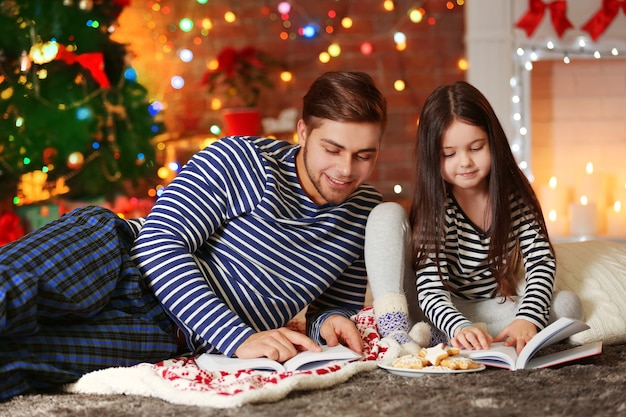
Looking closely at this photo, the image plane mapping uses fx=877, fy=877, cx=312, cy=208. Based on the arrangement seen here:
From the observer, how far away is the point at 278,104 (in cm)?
435

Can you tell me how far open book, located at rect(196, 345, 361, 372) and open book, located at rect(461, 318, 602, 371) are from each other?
23cm

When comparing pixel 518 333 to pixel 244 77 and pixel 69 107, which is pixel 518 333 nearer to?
pixel 69 107

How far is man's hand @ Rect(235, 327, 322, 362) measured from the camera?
4.99 feet

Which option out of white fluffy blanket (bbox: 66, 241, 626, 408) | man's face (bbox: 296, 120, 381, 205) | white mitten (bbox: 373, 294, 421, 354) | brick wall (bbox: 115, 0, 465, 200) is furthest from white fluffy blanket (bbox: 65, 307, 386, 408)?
brick wall (bbox: 115, 0, 465, 200)

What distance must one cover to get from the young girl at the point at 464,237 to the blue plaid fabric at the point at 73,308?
0.47 m

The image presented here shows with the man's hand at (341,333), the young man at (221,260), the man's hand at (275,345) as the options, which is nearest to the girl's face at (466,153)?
the young man at (221,260)

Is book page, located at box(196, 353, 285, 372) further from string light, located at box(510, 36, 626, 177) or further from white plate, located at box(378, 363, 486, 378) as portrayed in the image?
string light, located at box(510, 36, 626, 177)

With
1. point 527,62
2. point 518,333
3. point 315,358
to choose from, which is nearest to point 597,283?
point 518,333

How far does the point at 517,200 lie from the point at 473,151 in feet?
0.53

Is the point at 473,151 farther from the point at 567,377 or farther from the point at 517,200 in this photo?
the point at 567,377

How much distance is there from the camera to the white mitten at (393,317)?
1.70 metres

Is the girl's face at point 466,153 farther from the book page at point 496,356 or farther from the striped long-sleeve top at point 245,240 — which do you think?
the book page at point 496,356

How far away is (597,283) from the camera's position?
1984mm

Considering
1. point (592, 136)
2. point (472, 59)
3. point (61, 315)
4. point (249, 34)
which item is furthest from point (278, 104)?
point (61, 315)
